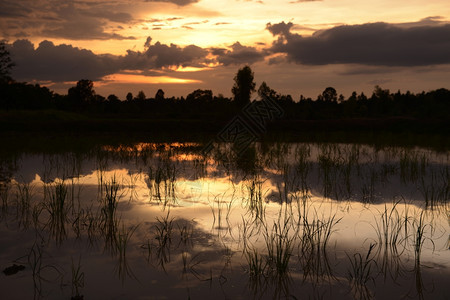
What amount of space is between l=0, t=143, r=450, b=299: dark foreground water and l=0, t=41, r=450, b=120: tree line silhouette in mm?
27936

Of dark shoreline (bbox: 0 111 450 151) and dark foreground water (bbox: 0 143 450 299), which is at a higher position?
dark shoreline (bbox: 0 111 450 151)

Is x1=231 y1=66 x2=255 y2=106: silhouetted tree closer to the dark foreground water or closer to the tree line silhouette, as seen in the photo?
the tree line silhouette

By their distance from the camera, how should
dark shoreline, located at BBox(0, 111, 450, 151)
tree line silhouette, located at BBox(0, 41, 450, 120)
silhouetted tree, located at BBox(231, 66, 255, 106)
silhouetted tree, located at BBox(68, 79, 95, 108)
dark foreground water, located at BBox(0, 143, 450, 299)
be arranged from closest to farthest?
1. dark foreground water, located at BBox(0, 143, 450, 299)
2. dark shoreline, located at BBox(0, 111, 450, 151)
3. tree line silhouette, located at BBox(0, 41, 450, 120)
4. silhouetted tree, located at BBox(231, 66, 255, 106)
5. silhouetted tree, located at BBox(68, 79, 95, 108)

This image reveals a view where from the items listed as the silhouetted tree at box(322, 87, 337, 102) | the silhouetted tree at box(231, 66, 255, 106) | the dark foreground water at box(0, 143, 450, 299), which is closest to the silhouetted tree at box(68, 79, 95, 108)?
the silhouetted tree at box(231, 66, 255, 106)

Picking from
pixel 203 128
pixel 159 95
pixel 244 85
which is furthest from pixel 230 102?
pixel 159 95

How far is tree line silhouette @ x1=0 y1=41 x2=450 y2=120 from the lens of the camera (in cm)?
4350

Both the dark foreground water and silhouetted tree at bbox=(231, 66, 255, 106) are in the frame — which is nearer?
the dark foreground water

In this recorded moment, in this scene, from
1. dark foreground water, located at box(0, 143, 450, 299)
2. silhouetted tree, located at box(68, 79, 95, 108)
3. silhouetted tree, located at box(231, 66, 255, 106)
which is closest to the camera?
dark foreground water, located at box(0, 143, 450, 299)

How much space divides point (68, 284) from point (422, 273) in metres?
3.69

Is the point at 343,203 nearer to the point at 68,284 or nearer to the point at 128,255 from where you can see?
the point at 128,255

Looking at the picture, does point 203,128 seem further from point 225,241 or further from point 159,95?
point 159,95

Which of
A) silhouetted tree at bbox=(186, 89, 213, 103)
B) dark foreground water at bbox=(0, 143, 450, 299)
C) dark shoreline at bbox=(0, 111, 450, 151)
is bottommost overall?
dark foreground water at bbox=(0, 143, 450, 299)

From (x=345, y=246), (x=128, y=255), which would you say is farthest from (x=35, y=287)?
(x=345, y=246)

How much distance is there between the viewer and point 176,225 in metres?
5.65
